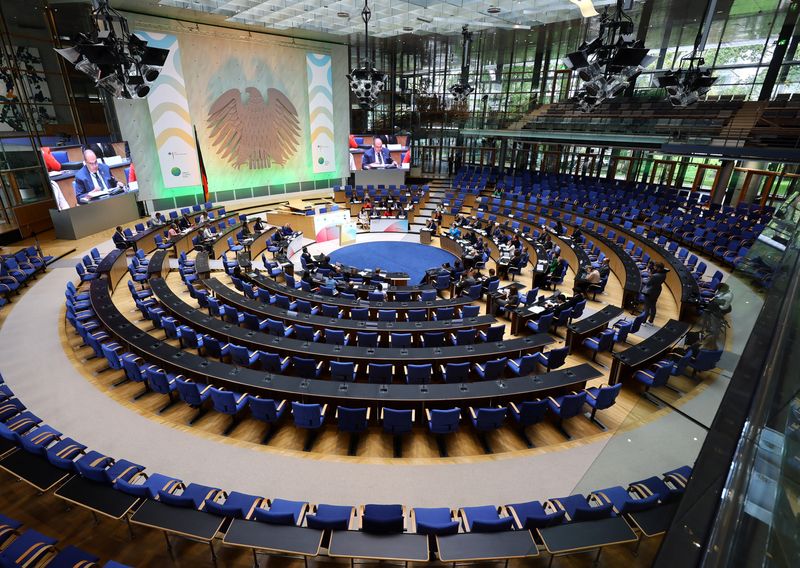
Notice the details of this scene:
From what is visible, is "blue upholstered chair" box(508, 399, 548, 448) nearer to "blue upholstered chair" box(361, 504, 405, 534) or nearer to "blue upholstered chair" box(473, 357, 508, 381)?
"blue upholstered chair" box(473, 357, 508, 381)

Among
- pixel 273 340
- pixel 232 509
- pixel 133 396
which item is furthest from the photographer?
pixel 273 340

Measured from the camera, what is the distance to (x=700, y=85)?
42.6 feet

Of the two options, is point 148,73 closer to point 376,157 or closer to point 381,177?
point 376,157

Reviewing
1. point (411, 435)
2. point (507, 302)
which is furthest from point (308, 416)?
point (507, 302)

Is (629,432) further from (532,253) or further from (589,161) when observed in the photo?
(589,161)

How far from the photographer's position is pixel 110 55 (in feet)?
30.0

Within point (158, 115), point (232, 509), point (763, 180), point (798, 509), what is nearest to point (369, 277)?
point (232, 509)

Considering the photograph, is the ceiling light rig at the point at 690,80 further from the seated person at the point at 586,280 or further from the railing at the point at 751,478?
the railing at the point at 751,478

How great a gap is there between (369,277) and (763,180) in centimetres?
2266

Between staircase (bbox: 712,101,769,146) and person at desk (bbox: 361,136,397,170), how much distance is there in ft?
59.0

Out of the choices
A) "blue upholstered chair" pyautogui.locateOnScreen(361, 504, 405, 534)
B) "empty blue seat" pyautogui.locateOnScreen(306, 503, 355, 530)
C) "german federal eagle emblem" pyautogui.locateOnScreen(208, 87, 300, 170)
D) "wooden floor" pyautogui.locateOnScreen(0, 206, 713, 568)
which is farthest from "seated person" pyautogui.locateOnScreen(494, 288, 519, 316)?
"german federal eagle emblem" pyautogui.locateOnScreen(208, 87, 300, 170)

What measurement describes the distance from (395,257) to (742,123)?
62.4ft

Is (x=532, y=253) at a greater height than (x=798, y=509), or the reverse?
(x=798, y=509)

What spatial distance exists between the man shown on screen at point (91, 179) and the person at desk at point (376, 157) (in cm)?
1435
